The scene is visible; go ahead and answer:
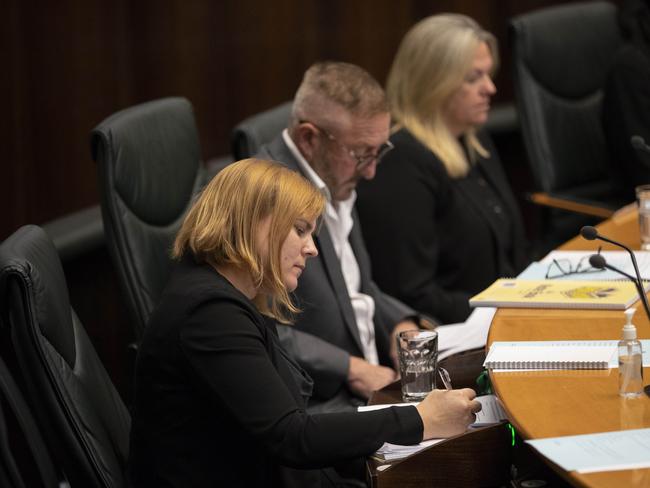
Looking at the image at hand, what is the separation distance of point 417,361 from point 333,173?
2.32 feet

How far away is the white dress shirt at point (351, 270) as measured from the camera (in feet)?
8.89

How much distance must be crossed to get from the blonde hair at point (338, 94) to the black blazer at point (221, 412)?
834 millimetres

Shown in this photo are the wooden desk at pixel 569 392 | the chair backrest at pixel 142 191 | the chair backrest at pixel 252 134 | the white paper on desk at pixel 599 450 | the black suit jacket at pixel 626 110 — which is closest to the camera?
the white paper on desk at pixel 599 450

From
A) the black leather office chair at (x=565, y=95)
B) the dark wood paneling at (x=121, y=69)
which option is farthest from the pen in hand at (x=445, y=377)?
the black leather office chair at (x=565, y=95)

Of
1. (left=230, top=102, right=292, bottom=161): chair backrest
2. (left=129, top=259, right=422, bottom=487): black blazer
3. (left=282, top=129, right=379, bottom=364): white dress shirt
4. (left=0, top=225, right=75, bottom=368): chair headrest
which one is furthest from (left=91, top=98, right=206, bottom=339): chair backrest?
(left=129, top=259, right=422, bottom=487): black blazer

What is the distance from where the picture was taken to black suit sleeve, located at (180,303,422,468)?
1.70 m

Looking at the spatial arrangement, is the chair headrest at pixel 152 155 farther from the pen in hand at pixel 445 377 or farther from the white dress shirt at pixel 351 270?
the pen in hand at pixel 445 377

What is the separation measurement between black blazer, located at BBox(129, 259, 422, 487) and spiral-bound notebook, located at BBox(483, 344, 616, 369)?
0.76 feet

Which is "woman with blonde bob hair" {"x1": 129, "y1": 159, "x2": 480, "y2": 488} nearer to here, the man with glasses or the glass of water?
the glass of water

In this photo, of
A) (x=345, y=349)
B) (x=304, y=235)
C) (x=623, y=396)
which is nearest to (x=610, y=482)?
(x=623, y=396)

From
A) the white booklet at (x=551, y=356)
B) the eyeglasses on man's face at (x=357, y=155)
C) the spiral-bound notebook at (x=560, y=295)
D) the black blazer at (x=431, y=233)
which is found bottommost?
the black blazer at (x=431, y=233)

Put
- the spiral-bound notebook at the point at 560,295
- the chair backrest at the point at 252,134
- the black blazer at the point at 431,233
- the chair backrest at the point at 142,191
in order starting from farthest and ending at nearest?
the black blazer at the point at 431,233
the chair backrest at the point at 252,134
the chair backrest at the point at 142,191
the spiral-bound notebook at the point at 560,295

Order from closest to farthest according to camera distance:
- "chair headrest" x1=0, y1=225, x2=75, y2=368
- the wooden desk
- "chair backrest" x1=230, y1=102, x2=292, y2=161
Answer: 1. the wooden desk
2. "chair headrest" x1=0, y1=225, x2=75, y2=368
3. "chair backrest" x1=230, y1=102, x2=292, y2=161

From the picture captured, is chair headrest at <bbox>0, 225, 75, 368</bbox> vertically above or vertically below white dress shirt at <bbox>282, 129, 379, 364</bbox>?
above
